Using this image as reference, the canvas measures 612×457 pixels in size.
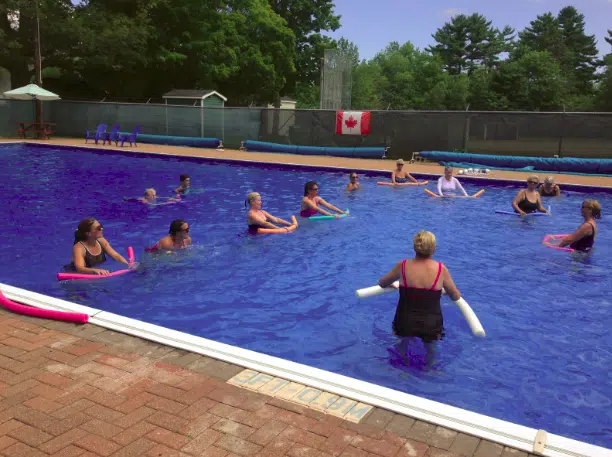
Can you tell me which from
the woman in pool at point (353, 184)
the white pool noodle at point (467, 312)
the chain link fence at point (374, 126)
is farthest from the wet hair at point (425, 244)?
the chain link fence at point (374, 126)

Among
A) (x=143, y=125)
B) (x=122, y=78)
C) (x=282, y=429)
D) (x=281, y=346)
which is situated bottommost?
(x=281, y=346)

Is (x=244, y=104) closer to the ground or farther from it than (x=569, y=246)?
farther from it

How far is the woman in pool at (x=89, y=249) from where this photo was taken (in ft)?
23.5

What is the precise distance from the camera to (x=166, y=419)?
135 inches

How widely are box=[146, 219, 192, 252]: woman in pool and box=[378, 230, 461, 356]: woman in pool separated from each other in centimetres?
407

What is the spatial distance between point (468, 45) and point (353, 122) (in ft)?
244

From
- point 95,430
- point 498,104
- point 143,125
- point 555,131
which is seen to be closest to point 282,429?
point 95,430

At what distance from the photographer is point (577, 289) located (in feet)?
25.0

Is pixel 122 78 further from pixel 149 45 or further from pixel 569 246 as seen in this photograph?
pixel 569 246

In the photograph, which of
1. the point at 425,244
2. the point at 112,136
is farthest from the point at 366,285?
the point at 112,136

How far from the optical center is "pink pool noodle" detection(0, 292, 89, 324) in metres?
4.93

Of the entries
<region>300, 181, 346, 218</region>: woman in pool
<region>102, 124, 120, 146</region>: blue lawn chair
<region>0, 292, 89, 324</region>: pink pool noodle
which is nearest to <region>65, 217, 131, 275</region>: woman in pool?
<region>0, 292, 89, 324</region>: pink pool noodle

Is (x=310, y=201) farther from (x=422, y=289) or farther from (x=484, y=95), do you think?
(x=484, y=95)

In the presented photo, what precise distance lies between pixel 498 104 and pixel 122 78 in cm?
3883
